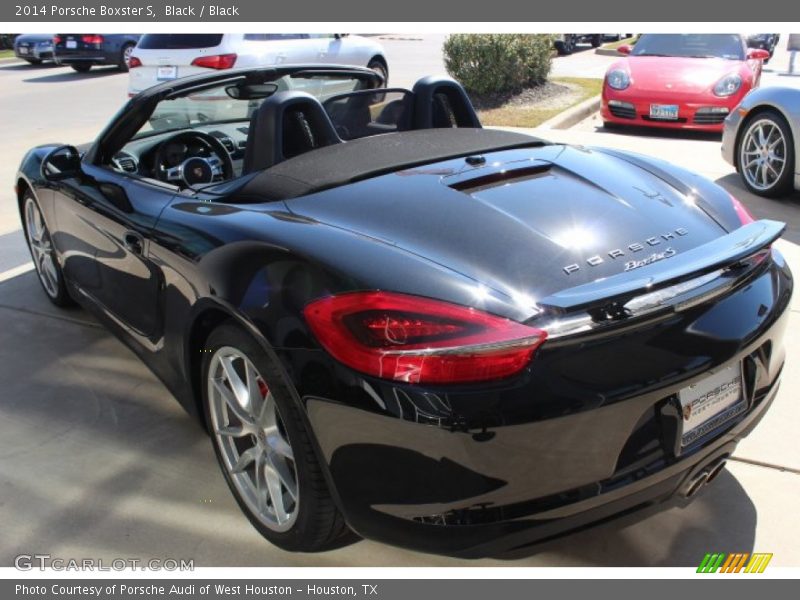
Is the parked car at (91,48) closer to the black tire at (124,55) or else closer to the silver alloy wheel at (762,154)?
the black tire at (124,55)

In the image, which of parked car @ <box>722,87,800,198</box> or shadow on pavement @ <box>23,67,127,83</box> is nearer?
parked car @ <box>722,87,800,198</box>

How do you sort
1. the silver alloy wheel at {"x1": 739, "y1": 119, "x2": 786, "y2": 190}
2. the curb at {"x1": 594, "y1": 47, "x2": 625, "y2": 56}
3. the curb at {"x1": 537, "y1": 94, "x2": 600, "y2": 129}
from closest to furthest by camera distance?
1. the silver alloy wheel at {"x1": 739, "y1": 119, "x2": 786, "y2": 190}
2. the curb at {"x1": 537, "y1": 94, "x2": 600, "y2": 129}
3. the curb at {"x1": 594, "y1": 47, "x2": 625, "y2": 56}

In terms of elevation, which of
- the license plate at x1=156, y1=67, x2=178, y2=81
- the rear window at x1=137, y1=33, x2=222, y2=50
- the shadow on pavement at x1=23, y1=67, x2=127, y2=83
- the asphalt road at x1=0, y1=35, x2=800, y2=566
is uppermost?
the rear window at x1=137, y1=33, x2=222, y2=50

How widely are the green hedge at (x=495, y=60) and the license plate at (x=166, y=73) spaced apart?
4465mm

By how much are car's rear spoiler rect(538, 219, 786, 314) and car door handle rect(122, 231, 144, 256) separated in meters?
1.75

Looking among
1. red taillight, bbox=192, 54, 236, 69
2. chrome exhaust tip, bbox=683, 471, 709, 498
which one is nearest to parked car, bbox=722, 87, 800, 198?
chrome exhaust tip, bbox=683, 471, 709, 498

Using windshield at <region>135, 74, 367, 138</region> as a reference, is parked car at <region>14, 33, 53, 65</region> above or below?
below

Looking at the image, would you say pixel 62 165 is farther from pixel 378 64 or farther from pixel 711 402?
pixel 378 64

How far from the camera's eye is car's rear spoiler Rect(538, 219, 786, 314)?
6.58 ft

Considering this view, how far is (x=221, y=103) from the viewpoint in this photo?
4.08 metres

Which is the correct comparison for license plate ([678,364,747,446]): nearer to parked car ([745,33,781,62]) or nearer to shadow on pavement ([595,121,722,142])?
shadow on pavement ([595,121,722,142])

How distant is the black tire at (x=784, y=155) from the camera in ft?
20.6

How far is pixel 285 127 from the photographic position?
9.91 ft

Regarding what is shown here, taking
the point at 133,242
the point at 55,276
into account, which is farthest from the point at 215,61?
the point at 133,242
